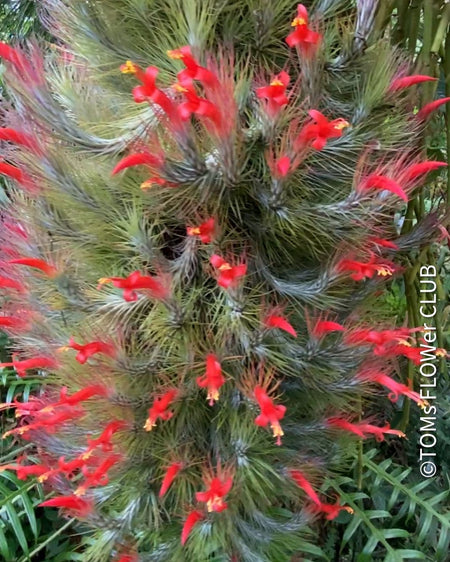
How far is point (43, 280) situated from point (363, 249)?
42 cm

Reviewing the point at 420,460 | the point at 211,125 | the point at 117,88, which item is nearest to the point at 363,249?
the point at 211,125

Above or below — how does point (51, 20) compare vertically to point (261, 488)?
above

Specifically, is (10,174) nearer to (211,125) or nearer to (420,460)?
(211,125)

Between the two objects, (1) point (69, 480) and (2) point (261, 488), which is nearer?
(2) point (261, 488)

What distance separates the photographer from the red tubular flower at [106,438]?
0.68 m

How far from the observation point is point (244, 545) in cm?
77

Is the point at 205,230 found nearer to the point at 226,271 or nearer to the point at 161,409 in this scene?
the point at 226,271

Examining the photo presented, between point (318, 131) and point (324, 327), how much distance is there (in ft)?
0.74

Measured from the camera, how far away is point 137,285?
60 centimetres

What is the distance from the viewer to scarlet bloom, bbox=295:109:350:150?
0.55m

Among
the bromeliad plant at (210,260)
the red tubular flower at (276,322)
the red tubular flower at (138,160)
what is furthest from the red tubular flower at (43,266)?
the red tubular flower at (276,322)

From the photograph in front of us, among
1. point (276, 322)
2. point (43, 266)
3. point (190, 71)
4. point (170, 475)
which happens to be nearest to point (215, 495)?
point (170, 475)

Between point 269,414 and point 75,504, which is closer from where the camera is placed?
point 269,414

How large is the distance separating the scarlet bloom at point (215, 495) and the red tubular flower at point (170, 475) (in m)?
0.05
